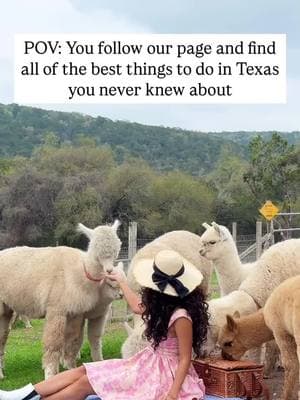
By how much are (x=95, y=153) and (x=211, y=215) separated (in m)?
12.6

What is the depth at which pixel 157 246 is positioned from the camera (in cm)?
805

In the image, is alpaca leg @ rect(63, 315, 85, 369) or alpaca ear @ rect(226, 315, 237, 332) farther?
alpaca leg @ rect(63, 315, 85, 369)

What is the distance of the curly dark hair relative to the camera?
495cm

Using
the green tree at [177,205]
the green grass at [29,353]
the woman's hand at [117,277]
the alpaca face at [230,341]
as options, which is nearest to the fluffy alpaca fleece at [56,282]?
the woman's hand at [117,277]

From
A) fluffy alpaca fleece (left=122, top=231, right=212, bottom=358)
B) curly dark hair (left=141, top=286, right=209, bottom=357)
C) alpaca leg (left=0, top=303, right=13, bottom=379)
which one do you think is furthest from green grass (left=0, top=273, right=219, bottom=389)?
curly dark hair (left=141, top=286, right=209, bottom=357)

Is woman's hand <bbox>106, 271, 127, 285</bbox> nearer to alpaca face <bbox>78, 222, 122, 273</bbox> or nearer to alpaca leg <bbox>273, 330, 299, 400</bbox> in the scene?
alpaca face <bbox>78, 222, 122, 273</bbox>

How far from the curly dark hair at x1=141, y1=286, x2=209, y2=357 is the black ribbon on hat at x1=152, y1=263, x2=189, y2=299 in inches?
2.5

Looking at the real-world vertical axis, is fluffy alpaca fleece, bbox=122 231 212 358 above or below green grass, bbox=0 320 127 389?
above

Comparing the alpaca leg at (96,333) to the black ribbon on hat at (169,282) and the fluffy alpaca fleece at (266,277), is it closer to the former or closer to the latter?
the fluffy alpaca fleece at (266,277)

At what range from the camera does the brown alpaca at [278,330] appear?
5426mm

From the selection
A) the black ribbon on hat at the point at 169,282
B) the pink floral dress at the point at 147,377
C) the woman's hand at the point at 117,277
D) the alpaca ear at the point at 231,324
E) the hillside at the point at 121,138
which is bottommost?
the pink floral dress at the point at 147,377

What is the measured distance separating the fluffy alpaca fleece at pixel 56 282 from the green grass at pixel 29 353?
609mm

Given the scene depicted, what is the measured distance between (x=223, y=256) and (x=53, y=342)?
205 centimetres

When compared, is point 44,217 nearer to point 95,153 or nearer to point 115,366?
point 95,153
